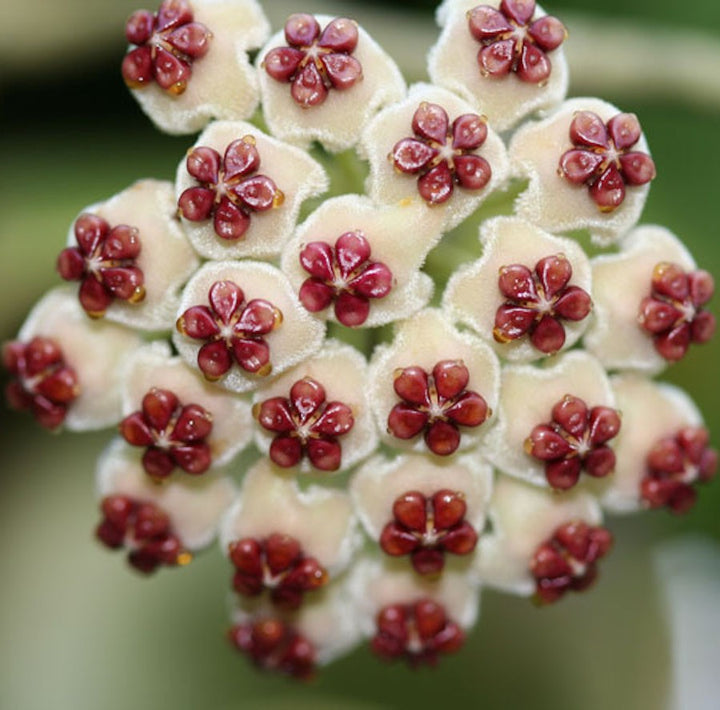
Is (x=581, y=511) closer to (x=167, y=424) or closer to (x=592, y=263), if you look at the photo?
(x=592, y=263)

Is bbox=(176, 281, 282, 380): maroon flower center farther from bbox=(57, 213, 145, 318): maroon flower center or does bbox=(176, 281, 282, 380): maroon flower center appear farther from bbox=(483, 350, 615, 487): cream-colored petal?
bbox=(483, 350, 615, 487): cream-colored petal

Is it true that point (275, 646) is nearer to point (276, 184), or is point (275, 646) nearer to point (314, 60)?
point (276, 184)

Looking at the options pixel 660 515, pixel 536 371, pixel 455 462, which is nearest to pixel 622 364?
pixel 536 371

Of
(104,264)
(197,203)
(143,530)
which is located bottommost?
(143,530)

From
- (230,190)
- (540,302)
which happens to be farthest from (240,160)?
(540,302)

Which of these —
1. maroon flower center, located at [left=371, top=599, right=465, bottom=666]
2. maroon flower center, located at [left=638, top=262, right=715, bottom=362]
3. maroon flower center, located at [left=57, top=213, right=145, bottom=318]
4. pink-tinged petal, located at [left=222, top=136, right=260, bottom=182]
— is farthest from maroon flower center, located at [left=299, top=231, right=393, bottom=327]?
maroon flower center, located at [left=371, top=599, right=465, bottom=666]
